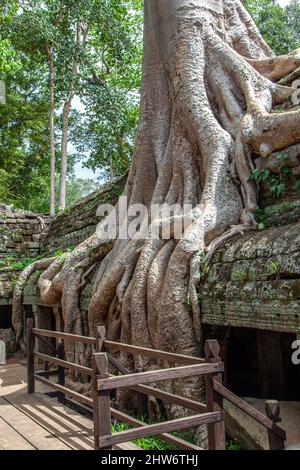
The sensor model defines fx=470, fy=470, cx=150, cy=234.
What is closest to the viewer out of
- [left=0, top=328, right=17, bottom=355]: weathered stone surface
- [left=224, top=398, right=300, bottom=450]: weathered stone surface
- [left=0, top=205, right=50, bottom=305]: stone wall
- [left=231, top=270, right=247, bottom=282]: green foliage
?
[left=224, top=398, right=300, bottom=450]: weathered stone surface

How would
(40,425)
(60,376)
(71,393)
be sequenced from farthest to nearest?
(60,376) → (71,393) → (40,425)

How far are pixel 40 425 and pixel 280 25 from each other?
13.1 metres

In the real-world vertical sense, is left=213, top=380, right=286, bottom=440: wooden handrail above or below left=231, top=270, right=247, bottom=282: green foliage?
below

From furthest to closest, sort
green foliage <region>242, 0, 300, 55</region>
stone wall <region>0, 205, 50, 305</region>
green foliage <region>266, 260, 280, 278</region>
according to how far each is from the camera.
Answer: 1. green foliage <region>242, 0, 300, 55</region>
2. stone wall <region>0, 205, 50, 305</region>
3. green foliage <region>266, 260, 280, 278</region>

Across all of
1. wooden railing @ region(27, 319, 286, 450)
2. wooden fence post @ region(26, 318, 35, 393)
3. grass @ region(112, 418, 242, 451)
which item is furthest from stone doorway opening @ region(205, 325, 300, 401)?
wooden fence post @ region(26, 318, 35, 393)

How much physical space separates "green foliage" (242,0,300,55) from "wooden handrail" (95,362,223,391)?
12.5m

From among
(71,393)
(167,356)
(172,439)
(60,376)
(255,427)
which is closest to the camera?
(172,439)

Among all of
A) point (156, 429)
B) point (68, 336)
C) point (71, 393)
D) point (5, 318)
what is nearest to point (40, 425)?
point (71, 393)

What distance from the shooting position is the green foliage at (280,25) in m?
13.5

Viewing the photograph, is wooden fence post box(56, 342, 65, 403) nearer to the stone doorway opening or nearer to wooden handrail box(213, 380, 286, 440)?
the stone doorway opening

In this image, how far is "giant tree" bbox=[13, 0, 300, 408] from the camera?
4.69 m

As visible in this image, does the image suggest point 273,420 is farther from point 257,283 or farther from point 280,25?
point 280,25

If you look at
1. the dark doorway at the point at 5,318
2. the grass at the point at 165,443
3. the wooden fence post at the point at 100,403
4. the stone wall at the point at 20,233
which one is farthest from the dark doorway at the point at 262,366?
the stone wall at the point at 20,233

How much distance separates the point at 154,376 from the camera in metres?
2.83
